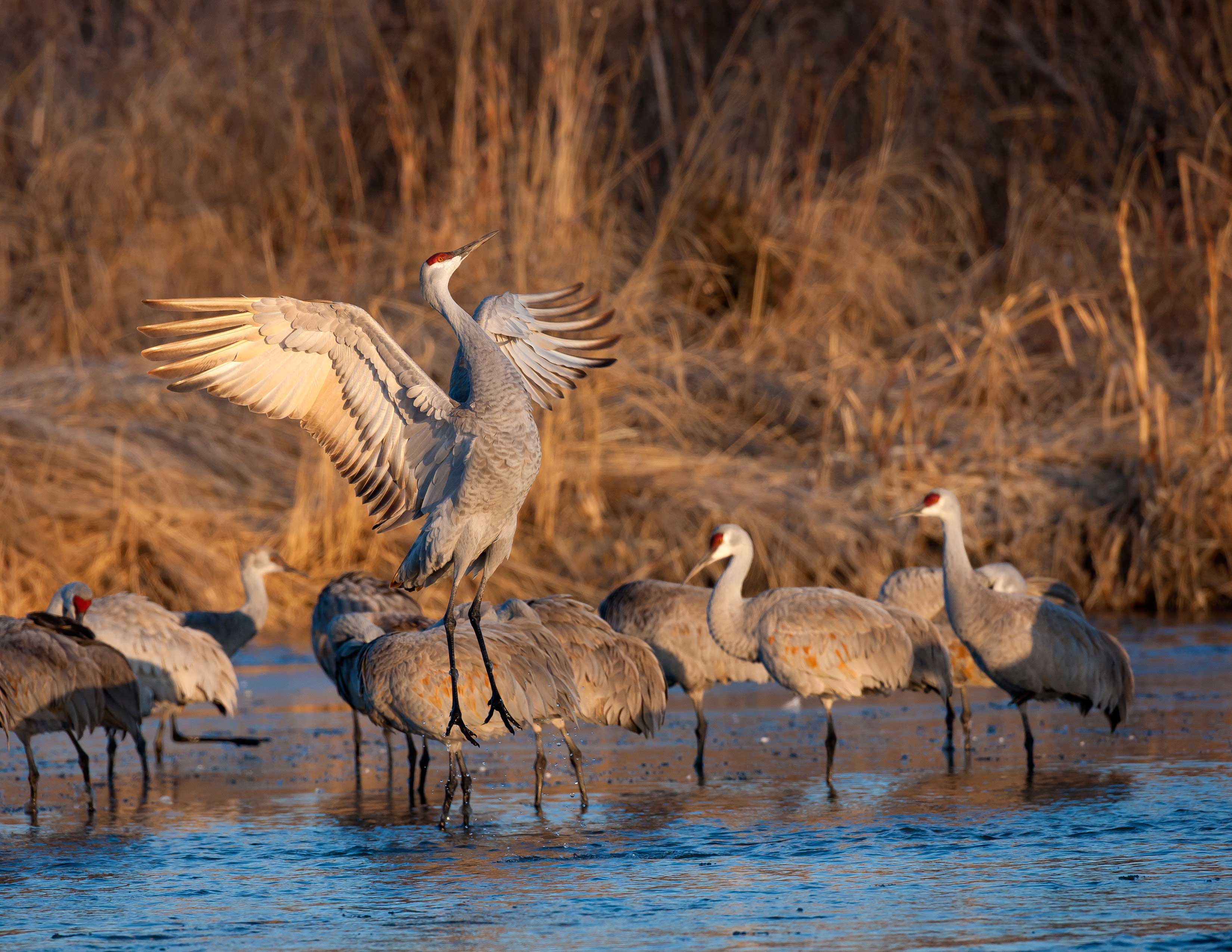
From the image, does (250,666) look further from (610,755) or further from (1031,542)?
(1031,542)

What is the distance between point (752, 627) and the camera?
818 centimetres

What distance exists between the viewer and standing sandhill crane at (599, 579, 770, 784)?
8773 millimetres

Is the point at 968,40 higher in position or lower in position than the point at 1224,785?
higher

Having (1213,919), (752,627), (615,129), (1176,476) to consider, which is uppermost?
(615,129)

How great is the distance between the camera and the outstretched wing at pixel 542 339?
27.7ft

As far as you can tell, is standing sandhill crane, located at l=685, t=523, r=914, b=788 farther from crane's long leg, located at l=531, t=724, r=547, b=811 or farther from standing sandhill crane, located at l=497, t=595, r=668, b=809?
crane's long leg, located at l=531, t=724, r=547, b=811

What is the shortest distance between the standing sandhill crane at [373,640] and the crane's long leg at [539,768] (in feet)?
1.91

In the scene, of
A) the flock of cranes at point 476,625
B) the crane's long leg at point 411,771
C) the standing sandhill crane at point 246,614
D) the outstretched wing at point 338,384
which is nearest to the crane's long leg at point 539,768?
the flock of cranes at point 476,625

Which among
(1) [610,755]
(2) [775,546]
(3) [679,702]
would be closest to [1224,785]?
(1) [610,755]

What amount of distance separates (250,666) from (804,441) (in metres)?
4.83

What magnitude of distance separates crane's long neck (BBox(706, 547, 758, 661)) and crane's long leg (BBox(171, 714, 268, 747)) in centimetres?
228

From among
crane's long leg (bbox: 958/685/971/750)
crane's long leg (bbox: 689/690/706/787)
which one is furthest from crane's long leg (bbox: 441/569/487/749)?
crane's long leg (bbox: 958/685/971/750)

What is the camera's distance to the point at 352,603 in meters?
9.19

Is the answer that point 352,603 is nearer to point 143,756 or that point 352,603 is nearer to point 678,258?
point 143,756
